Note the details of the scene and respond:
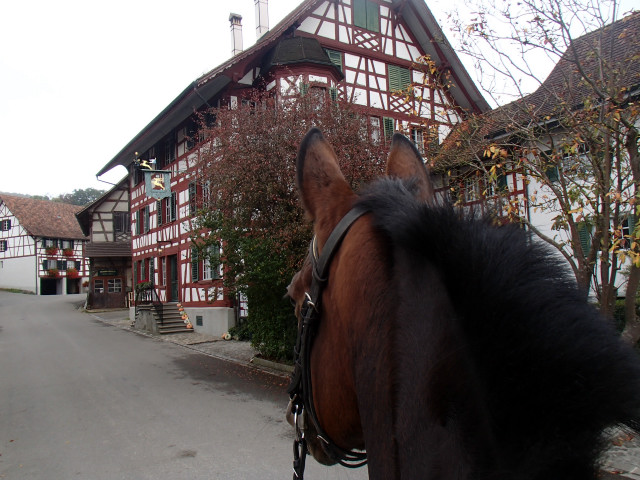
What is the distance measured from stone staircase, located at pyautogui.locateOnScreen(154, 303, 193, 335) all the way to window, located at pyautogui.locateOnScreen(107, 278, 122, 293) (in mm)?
16632

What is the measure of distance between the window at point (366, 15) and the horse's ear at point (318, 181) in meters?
17.7

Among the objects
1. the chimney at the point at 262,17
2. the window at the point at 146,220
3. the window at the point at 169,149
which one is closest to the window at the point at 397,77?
the chimney at the point at 262,17

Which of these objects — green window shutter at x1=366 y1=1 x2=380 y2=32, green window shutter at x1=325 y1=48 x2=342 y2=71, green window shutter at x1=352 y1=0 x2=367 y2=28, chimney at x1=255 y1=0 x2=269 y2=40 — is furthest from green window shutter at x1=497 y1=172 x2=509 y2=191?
chimney at x1=255 y1=0 x2=269 y2=40

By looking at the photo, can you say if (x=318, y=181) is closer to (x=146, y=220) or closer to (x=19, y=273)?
(x=146, y=220)

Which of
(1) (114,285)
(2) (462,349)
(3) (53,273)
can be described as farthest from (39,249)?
(2) (462,349)

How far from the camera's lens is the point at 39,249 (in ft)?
157

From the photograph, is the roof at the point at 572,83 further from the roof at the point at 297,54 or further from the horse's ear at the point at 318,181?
the roof at the point at 297,54

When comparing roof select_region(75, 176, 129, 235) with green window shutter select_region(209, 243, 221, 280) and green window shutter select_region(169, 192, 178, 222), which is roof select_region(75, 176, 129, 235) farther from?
green window shutter select_region(209, 243, 221, 280)

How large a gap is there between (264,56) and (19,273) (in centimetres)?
4738

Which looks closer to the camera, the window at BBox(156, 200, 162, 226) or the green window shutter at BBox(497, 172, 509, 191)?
the green window shutter at BBox(497, 172, 509, 191)

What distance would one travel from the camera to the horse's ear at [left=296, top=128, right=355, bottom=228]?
51.8 inches

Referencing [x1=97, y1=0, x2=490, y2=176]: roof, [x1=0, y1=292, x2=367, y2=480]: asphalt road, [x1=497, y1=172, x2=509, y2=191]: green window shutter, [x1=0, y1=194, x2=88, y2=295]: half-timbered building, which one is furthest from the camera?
[x1=0, y1=194, x2=88, y2=295]: half-timbered building

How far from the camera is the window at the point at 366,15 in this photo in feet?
56.2

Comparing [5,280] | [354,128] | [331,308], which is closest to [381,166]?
[354,128]
